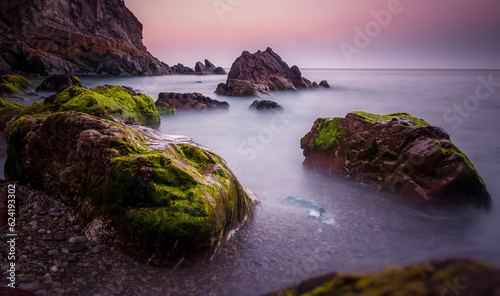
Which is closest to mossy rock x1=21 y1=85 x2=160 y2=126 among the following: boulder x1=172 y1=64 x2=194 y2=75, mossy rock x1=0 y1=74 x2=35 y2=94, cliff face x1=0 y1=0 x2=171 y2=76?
mossy rock x1=0 y1=74 x2=35 y2=94

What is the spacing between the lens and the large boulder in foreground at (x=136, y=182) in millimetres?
2617

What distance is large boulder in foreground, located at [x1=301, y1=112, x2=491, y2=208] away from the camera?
4.23 metres

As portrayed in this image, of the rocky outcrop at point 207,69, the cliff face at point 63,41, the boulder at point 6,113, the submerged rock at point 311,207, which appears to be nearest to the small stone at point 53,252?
the submerged rock at point 311,207

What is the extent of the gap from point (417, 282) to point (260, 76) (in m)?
30.9

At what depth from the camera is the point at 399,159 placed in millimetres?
4883

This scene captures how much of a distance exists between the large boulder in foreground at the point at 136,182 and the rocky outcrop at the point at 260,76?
70.9 ft

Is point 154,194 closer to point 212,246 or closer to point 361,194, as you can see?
point 212,246

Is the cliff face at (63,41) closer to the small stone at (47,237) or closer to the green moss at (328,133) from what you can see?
the green moss at (328,133)

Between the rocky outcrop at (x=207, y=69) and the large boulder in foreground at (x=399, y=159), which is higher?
the rocky outcrop at (x=207, y=69)

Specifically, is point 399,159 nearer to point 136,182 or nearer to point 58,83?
point 136,182

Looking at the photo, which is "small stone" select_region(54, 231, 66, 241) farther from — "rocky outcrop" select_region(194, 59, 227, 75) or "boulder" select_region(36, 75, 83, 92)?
"rocky outcrop" select_region(194, 59, 227, 75)

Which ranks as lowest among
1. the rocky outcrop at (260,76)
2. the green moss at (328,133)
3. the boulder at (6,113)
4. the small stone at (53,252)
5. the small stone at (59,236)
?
the small stone at (53,252)

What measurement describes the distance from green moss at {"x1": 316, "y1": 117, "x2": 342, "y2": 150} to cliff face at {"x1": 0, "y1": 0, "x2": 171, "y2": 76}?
5588 centimetres

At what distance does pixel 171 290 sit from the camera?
2.44 meters
